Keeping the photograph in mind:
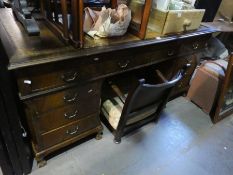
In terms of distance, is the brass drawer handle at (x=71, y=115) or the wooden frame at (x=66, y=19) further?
the brass drawer handle at (x=71, y=115)

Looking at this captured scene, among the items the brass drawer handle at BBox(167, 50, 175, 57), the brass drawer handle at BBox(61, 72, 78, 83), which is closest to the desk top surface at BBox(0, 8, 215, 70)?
the brass drawer handle at BBox(61, 72, 78, 83)

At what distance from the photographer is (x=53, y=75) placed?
958 mm

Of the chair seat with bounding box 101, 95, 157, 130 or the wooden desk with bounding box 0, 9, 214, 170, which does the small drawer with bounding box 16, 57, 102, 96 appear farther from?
the chair seat with bounding box 101, 95, 157, 130

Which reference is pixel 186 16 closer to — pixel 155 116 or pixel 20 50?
pixel 155 116

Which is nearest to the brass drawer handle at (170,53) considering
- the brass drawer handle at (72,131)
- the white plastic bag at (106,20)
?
the white plastic bag at (106,20)

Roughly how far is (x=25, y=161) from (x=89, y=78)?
2.11 feet

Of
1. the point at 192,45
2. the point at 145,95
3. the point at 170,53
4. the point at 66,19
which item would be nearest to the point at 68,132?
the point at 145,95

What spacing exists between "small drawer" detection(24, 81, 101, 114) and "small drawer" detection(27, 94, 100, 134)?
24 mm

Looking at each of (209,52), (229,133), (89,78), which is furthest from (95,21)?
(209,52)

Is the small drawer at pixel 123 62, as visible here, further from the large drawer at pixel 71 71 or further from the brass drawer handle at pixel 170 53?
the brass drawer handle at pixel 170 53

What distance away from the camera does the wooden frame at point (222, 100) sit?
1.57 meters

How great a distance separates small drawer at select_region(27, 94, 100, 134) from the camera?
42.2 inches

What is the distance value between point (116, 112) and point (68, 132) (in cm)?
37

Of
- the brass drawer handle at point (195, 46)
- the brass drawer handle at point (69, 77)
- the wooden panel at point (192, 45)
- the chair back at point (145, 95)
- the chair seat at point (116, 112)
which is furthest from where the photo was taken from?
the brass drawer handle at point (195, 46)
